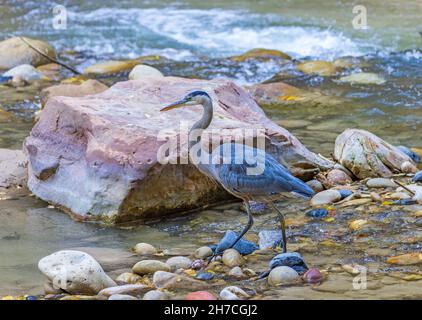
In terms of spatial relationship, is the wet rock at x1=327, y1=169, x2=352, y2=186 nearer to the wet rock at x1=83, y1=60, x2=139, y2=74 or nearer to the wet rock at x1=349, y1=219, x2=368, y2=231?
the wet rock at x1=349, y1=219, x2=368, y2=231

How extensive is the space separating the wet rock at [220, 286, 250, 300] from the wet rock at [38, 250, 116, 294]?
29.0 inches

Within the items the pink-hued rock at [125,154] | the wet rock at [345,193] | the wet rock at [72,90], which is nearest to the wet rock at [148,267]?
the pink-hued rock at [125,154]

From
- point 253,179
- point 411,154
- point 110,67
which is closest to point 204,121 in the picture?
point 253,179

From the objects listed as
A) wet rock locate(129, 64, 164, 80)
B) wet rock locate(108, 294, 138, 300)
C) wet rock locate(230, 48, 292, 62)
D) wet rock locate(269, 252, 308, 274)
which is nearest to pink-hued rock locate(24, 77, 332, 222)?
wet rock locate(269, 252, 308, 274)

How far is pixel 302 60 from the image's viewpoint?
12.9 metres

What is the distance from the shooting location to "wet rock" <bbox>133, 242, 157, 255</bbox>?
575 centimetres

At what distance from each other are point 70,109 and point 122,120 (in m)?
0.47

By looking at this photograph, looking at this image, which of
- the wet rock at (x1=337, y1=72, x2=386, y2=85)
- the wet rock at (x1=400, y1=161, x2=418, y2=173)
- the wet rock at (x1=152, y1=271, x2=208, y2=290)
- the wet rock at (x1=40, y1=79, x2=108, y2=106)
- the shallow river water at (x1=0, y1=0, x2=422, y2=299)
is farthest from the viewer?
the wet rock at (x1=337, y1=72, x2=386, y2=85)

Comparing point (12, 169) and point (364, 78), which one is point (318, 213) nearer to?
point (12, 169)

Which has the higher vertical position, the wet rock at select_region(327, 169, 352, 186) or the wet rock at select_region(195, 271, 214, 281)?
the wet rock at select_region(327, 169, 352, 186)

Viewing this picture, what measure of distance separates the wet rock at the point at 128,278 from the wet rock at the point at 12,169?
7.63ft

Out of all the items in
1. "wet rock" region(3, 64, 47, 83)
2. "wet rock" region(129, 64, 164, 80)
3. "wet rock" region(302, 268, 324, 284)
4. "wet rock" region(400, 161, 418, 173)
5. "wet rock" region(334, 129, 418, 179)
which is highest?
"wet rock" region(129, 64, 164, 80)

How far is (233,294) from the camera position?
4695 mm
